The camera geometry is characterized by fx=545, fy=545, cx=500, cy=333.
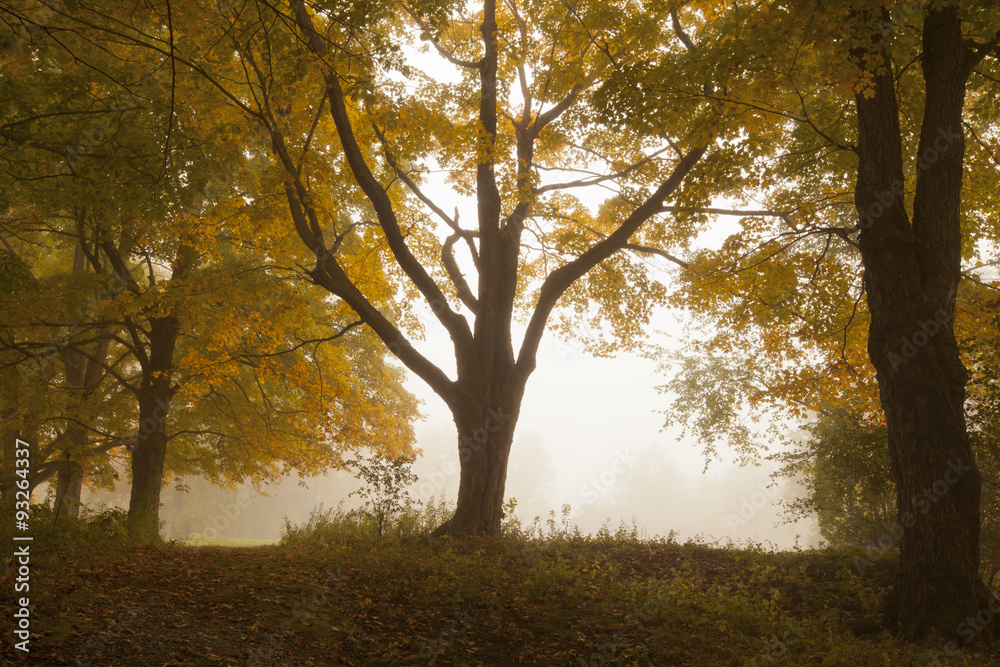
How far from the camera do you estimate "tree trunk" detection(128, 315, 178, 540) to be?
35.6ft

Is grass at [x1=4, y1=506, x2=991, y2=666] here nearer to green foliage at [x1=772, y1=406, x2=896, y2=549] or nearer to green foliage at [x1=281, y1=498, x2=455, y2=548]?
green foliage at [x1=281, y1=498, x2=455, y2=548]

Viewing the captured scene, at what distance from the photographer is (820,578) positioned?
6.73 meters

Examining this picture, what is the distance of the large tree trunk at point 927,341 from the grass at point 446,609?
0.59 m

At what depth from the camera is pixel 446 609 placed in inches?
209

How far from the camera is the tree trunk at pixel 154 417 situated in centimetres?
1084

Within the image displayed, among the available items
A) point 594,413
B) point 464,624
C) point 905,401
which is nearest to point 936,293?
point 905,401

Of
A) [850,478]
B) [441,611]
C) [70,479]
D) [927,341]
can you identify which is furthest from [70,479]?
[850,478]

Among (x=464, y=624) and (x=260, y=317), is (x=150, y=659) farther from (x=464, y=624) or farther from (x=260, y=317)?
(x=260, y=317)

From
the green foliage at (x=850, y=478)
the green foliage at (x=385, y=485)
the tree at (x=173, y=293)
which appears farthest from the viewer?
the green foliage at (x=850, y=478)

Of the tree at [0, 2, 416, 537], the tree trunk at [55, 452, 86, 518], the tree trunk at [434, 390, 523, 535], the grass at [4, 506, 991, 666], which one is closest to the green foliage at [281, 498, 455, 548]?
the grass at [4, 506, 991, 666]

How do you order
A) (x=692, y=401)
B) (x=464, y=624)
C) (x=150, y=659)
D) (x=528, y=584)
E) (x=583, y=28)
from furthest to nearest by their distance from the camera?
(x=692, y=401), (x=583, y=28), (x=528, y=584), (x=464, y=624), (x=150, y=659)

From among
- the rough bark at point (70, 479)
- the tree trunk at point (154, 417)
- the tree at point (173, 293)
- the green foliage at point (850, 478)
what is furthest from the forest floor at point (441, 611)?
the rough bark at point (70, 479)

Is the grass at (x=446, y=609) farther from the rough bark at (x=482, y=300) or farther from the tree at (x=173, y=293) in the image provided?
the tree at (x=173, y=293)

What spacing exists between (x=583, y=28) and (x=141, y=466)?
38.2ft
